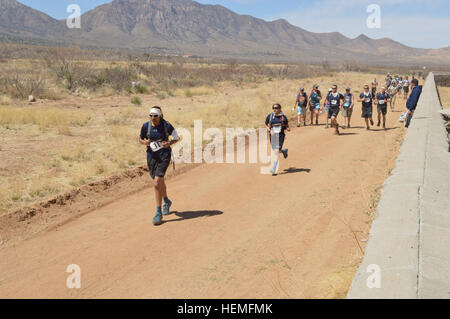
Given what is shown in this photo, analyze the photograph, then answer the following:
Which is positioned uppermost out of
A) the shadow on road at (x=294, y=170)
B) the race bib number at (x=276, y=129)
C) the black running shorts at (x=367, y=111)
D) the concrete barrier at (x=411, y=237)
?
the black running shorts at (x=367, y=111)

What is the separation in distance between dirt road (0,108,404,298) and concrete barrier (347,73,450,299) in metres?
0.63

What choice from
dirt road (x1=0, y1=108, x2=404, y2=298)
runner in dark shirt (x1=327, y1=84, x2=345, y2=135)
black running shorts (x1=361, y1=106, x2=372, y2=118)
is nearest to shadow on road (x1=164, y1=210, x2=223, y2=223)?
dirt road (x1=0, y1=108, x2=404, y2=298)

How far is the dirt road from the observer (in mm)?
4668

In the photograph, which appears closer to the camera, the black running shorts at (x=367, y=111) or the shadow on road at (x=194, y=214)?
the shadow on road at (x=194, y=214)

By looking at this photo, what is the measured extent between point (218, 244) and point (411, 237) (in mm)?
2799

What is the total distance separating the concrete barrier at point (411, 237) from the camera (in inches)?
132

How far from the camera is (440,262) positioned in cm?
368

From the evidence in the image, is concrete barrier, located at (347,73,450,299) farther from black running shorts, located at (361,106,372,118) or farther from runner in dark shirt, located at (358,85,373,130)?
black running shorts, located at (361,106,372,118)

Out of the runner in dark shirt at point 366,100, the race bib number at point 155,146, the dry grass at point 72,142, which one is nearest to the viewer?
the race bib number at point 155,146

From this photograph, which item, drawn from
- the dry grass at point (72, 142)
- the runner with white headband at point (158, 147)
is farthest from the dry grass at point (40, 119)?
the runner with white headband at point (158, 147)

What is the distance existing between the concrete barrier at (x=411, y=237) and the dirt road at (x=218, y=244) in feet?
2.08

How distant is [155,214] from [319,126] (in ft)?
38.8

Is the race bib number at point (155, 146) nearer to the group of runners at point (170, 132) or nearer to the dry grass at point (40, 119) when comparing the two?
the group of runners at point (170, 132)

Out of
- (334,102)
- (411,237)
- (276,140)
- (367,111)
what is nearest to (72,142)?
(276,140)
